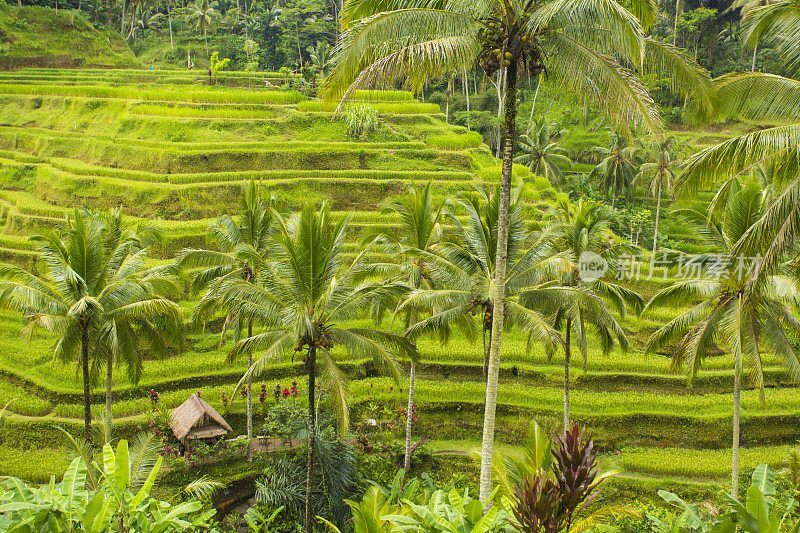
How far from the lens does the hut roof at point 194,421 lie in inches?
561

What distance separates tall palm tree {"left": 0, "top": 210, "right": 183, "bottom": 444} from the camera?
11250 mm

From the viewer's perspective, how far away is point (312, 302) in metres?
10.6

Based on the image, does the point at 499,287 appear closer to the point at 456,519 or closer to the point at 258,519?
the point at 456,519

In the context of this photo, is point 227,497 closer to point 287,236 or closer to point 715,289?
point 287,236

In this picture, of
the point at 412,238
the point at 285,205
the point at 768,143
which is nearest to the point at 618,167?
the point at 285,205

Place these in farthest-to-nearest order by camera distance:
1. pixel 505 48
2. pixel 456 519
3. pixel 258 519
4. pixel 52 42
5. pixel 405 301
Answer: pixel 52 42 → pixel 258 519 → pixel 405 301 → pixel 505 48 → pixel 456 519

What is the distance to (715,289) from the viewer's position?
Result: 41.4 feet

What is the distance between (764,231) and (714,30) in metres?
44.2

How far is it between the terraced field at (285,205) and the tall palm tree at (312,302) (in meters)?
2.88

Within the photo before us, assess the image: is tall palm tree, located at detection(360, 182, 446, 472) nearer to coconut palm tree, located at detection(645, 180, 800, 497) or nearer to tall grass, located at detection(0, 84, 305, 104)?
coconut palm tree, located at detection(645, 180, 800, 497)

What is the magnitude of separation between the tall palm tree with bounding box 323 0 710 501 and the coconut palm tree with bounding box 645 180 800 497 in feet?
15.7

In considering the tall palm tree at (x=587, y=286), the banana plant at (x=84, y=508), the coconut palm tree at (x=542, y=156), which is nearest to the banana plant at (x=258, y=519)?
the banana plant at (x=84, y=508)

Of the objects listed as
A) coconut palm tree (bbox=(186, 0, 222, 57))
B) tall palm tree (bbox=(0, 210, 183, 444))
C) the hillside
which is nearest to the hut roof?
tall palm tree (bbox=(0, 210, 183, 444))

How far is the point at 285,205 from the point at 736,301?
13.6 m
